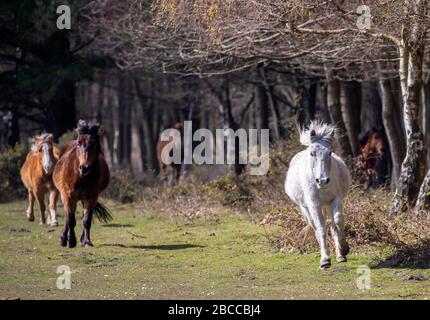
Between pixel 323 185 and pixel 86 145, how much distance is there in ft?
16.8

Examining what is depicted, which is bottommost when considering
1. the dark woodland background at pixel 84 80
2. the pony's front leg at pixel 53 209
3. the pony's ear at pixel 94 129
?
the pony's front leg at pixel 53 209

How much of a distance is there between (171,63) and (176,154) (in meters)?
10.1

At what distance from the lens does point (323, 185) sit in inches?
558

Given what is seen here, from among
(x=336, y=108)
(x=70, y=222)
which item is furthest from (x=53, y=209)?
(x=336, y=108)

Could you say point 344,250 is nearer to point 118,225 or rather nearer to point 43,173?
point 118,225

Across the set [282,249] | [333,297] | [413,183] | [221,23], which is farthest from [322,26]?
[333,297]

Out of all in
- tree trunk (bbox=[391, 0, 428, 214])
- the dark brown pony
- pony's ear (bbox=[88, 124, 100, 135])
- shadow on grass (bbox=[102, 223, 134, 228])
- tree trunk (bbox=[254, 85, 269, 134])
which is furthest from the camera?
tree trunk (bbox=[254, 85, 269, 134])

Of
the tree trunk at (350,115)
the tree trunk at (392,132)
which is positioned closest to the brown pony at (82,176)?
the tree trunk at (392,132)

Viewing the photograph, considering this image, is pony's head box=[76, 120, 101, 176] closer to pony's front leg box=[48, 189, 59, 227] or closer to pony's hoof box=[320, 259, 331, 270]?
pony's front leg box=[48, 189, 59, 227]

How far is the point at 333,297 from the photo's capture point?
12.1 meters

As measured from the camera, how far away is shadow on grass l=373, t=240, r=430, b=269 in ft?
46.9

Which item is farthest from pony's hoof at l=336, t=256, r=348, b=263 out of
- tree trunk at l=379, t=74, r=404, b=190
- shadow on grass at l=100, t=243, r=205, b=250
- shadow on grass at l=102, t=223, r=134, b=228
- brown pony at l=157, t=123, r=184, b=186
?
brown pony at l=157, t=123, r=184, b=186

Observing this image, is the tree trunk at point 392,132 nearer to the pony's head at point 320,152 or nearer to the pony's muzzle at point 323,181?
the pony's head at point 320,152

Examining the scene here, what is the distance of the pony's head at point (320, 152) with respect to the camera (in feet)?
46.3
